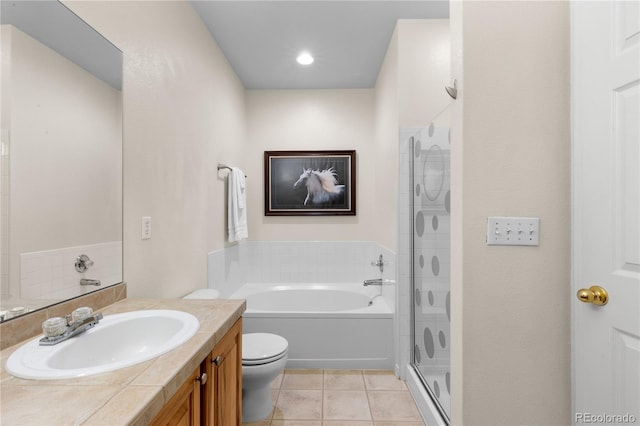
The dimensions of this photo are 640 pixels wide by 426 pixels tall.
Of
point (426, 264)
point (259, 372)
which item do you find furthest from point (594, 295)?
point (259, 372)

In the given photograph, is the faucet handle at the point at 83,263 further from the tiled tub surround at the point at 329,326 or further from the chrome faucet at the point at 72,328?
the tiled tub surround at the point at 329,326

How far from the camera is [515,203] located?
123cm

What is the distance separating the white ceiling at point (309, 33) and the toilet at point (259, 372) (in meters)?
1.93

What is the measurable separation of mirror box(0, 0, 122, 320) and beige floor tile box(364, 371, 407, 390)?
1.79 m

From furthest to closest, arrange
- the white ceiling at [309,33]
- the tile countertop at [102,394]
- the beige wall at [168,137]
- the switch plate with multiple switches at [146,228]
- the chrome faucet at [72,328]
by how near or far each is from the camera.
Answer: the white ceiling at [309,33] < the switch plate with multiple switches at [146,228] < the beige wall at [168,137] < the chrome faucet at [72,328] < the tile countertop at [102,394]

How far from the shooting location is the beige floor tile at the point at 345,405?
1916 millimetres

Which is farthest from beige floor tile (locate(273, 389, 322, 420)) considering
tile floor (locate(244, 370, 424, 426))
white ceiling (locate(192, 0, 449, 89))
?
white ceiling (locate(192, 0, 449, 89))

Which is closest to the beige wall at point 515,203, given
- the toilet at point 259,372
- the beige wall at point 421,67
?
the toilet at point 259,372

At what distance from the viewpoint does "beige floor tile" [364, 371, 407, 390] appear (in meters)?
2.26

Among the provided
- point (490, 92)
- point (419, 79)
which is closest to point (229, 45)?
point (419, 79)

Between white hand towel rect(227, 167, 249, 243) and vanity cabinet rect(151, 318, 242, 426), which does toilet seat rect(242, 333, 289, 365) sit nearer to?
vanity cabinet rect(151, 318, 242, 426)

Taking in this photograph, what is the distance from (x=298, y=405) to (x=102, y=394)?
163 cm

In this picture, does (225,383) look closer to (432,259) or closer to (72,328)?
(72,328)

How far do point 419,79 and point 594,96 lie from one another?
4.55 ft
